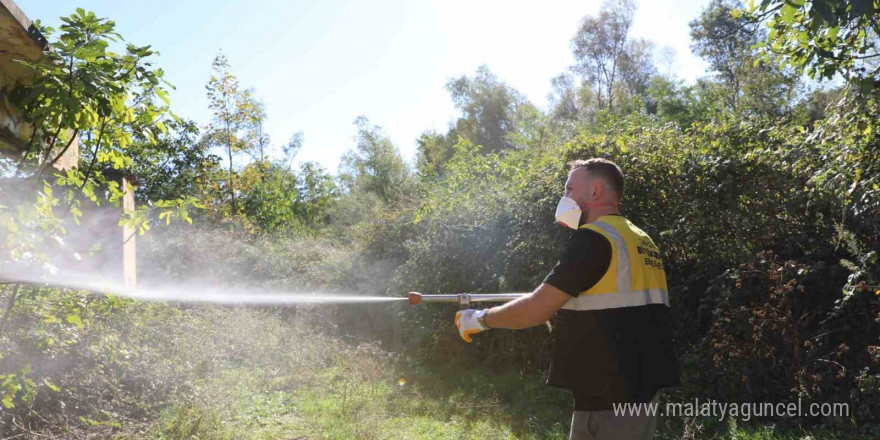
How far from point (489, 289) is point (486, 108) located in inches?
1260

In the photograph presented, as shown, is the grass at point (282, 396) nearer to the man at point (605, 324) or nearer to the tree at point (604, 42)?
the man at point (605, 324)

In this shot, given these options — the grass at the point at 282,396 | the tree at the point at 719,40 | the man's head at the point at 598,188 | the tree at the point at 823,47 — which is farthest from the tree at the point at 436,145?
the man's head at the point at 598,188

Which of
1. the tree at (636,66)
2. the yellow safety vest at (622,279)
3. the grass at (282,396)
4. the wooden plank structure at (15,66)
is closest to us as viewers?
the wooden plank structure at (15,66)

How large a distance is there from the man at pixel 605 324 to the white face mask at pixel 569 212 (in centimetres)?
17

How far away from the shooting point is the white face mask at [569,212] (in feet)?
10.7

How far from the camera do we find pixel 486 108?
40.4 metres

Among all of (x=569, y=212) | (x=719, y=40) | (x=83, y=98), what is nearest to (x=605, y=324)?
(x=569, y=212)

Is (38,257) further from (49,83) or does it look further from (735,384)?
(735,384)

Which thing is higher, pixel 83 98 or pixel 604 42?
pixel 604 42

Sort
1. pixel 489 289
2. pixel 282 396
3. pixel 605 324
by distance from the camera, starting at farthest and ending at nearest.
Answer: pixel 489 289 < pixel 282 396 < pixel 605 324

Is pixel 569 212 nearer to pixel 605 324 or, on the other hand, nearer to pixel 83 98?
pixel 605 324

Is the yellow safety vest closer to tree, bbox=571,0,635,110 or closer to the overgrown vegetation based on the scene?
the overgrown vegetation

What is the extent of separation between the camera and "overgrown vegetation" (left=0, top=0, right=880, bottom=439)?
384 centimetres

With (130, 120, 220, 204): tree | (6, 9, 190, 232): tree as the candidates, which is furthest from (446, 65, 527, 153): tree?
(6, 9, 190, 232): tree
